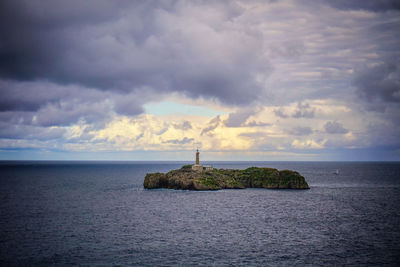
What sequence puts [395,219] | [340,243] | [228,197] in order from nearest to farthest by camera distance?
[340,243], [395,219], [228,197]

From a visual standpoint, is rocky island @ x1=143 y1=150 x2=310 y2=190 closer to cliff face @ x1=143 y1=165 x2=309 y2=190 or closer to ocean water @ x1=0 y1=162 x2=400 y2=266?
cliff face @ x1=143 y1=165 x2=309 y2=190

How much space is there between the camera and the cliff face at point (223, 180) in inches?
4122

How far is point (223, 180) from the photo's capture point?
111 m

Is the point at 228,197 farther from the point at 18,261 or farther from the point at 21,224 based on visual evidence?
the point at 18,261

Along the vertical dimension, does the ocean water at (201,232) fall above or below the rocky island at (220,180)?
below

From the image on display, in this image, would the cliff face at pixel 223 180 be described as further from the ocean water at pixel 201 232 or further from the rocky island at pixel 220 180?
the ocean water at pixel 201 232

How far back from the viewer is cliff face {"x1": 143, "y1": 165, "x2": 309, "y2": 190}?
10469 cm

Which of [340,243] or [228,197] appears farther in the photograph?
[228,197]

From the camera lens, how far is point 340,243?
43.3 metres

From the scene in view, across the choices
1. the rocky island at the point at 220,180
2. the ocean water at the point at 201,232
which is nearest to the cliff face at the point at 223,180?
the rocky island at the point at 220,180

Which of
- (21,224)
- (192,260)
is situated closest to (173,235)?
(192,260)

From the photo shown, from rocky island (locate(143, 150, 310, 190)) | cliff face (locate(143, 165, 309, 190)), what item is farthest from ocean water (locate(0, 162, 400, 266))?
rocky island (locate(143, 150, 310, 190))

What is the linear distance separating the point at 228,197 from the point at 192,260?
51768mm

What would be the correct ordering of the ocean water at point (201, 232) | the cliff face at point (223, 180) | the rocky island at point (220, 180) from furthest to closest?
the rocky island at point (220, 180) → the cliff face at point (223, 180) → the ocean water at point (201, 232)
